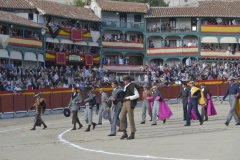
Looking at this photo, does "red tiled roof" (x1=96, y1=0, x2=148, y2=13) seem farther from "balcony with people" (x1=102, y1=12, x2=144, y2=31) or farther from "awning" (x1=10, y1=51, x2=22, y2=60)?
"awning" (x1=10, y1=51, x2=22, y2=60)

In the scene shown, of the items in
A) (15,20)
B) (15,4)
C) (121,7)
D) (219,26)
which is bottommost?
(15,20)

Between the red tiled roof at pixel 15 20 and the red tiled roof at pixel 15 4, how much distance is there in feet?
8.13

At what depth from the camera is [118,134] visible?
71.4 ft

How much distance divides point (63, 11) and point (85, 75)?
1068 cm

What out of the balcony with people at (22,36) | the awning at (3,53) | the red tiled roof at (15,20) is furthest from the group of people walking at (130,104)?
the balcony with people at (22,36)

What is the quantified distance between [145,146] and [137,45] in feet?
169

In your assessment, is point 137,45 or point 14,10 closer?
point 14,10

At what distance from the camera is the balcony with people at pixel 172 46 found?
221ft

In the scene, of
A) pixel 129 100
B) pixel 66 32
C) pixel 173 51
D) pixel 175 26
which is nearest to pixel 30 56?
pixel 66 32

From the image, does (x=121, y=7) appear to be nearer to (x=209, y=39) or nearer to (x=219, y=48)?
(x=209, y=39)

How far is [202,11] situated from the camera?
68.6 meters

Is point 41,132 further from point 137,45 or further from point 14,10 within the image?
point 137,45

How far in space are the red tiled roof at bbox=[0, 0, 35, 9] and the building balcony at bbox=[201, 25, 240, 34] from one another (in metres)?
19.0

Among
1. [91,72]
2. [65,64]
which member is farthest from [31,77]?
[65,64]
